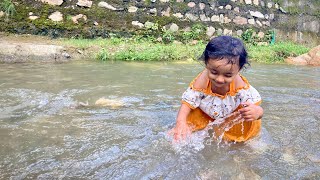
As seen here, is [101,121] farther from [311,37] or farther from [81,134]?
[311,37]

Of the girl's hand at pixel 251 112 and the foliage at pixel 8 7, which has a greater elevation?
the foliage at pixel 8 7

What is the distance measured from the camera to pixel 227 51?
241 cm

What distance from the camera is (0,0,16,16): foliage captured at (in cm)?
697

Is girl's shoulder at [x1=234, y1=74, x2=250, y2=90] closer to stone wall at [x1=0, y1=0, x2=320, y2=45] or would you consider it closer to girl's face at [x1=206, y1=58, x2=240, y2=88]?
girl's face at [x1=206, y1=58, x2=240, y2=88]

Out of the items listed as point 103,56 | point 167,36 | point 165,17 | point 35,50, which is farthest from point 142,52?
point 35,50

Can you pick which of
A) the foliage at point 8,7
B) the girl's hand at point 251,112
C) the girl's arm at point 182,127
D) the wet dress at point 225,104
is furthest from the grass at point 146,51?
the girl's hand at point 251,112

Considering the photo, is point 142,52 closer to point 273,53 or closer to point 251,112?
point 273,53

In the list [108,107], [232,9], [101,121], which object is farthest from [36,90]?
[232,9]

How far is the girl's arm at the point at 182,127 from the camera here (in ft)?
8.65

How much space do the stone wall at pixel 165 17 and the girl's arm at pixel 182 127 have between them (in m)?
5.32

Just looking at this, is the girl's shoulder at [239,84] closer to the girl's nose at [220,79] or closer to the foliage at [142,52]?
the girl's nose at [220,79]

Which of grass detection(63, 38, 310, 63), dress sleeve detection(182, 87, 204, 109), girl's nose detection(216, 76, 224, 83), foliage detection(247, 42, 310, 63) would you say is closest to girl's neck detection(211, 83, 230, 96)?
dress sleeve detection(182, 87, 204, 109)

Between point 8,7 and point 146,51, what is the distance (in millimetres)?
2777

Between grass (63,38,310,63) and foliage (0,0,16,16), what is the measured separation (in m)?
1.15
